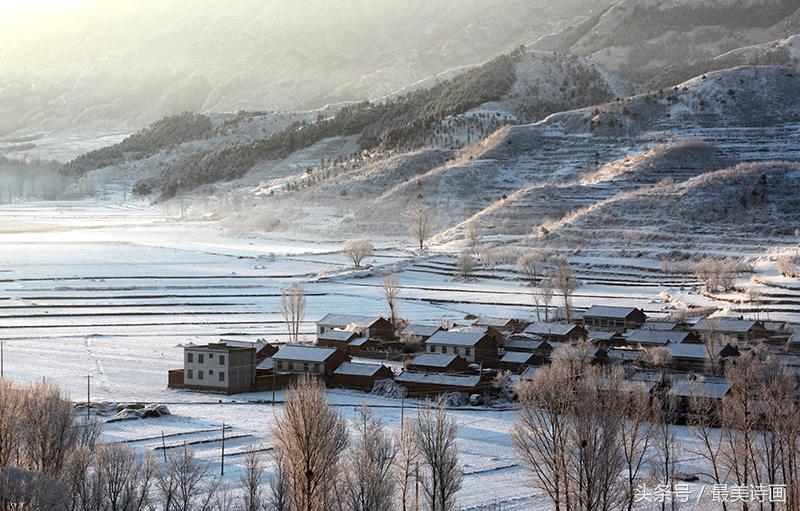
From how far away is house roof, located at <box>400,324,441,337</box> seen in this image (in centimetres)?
6469

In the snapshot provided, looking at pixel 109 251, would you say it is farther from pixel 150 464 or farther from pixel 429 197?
pixel 150 464

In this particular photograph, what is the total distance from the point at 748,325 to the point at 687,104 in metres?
101

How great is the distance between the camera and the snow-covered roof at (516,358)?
2243 inches

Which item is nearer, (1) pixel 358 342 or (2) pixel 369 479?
(2) pixel 369 479

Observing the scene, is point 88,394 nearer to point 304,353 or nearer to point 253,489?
point 304,353

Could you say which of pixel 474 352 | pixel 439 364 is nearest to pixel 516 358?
pixel 474 352

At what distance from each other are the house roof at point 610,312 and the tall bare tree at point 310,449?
3872 centimetres

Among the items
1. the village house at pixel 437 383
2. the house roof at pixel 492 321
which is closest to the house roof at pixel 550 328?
the house roof at pixel 492 321

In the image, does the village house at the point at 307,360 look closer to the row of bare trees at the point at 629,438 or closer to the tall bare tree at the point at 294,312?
the tall bare tree at the point at 294,312

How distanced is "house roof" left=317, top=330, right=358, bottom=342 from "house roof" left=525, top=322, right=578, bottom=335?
10.2 m

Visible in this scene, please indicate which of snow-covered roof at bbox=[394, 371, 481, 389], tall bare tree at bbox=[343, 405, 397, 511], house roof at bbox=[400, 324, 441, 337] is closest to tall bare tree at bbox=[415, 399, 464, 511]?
tall bare tree at bbox=[343, 405, 397, 511]

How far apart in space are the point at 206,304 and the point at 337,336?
19625mm

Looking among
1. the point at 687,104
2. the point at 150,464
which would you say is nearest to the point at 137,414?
the point at 150,464

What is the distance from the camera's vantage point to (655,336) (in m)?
62.0
